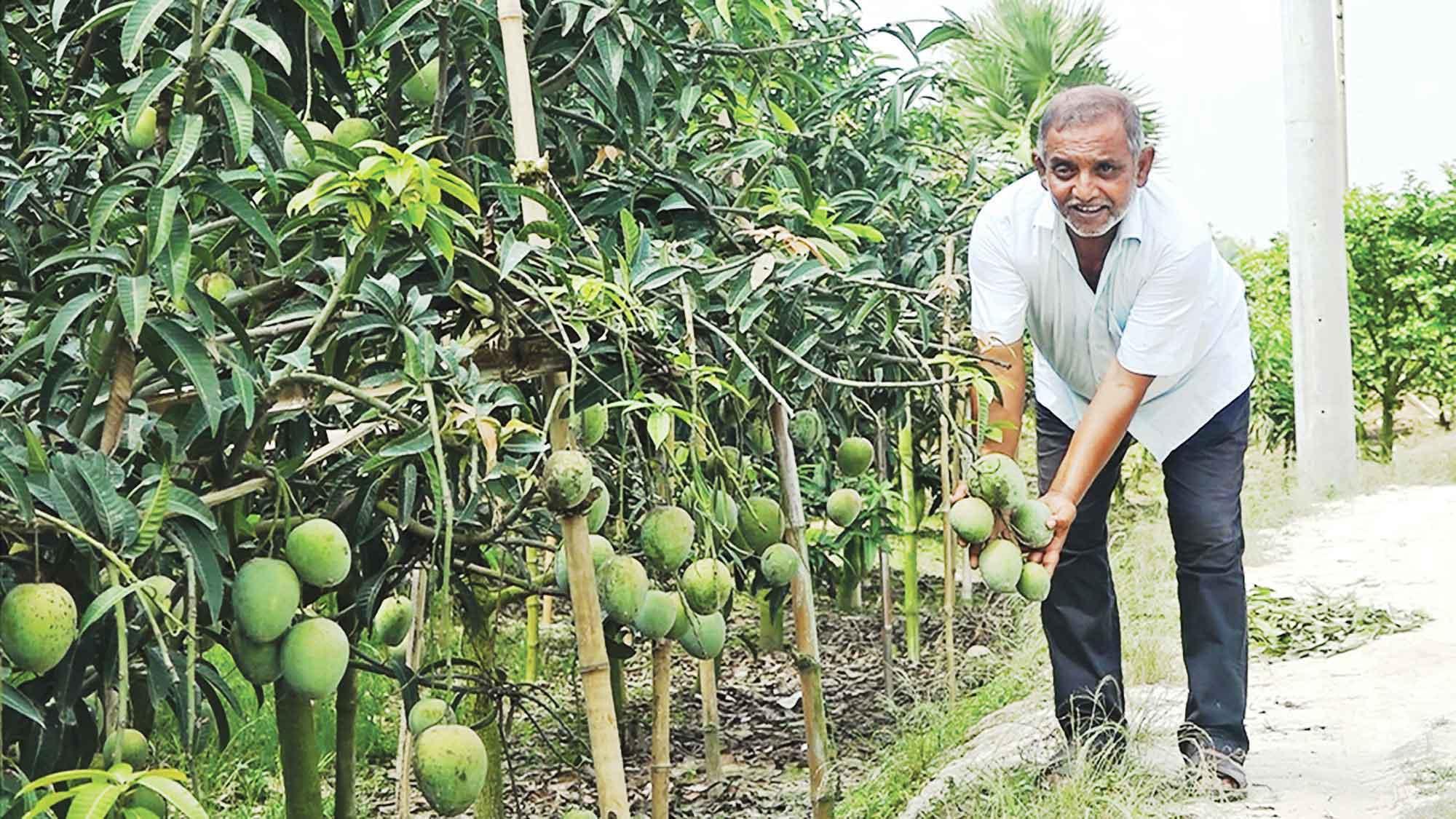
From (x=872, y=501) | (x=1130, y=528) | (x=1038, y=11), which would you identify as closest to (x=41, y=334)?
(x=872, y=501)

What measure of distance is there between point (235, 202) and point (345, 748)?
934 mm

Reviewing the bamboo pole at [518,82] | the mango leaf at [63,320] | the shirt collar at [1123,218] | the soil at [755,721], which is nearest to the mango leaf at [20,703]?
the mango leaf at [63,320]

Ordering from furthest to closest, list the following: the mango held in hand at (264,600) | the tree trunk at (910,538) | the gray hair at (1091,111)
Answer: the tree trunk at (910,538) → the gray hair at (1091,111) → the mango held in hand at (264,600)

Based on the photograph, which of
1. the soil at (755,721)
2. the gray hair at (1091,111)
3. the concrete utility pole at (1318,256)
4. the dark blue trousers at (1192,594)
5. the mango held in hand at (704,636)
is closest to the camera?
the mango held in hand at (704,636)

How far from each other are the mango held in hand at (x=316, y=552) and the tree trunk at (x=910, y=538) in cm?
258

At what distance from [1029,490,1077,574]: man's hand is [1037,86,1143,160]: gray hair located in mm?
507

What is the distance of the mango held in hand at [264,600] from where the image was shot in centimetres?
124

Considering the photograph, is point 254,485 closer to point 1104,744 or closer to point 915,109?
point 1104,744

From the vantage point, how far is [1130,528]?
6.72 metres

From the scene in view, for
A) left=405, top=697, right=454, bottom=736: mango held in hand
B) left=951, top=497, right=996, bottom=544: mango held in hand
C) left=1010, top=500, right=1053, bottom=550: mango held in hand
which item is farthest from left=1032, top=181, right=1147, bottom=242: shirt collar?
left=405, top=697, right=454, bottom=736: mango held in hand

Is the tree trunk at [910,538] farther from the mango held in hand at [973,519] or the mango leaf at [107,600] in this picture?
the mango leaf at [107,600]

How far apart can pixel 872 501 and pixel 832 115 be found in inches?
42.9

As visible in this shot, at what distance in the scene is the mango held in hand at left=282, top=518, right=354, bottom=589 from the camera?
1.30 meters

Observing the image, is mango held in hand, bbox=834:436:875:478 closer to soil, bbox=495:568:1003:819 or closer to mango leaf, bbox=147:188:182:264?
soil, bbox=495:568:1003:819
